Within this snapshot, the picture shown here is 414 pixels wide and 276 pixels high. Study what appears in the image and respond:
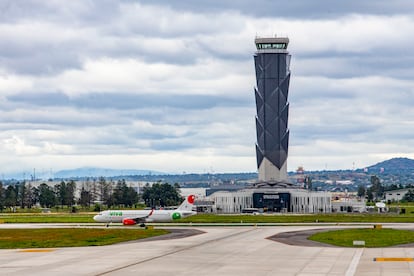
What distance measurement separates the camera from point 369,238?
9662cm

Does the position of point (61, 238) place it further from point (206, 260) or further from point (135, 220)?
point (135, 220)

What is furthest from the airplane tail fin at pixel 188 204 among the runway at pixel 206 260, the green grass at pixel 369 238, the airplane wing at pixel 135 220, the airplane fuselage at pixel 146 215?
the runway at pixel 206 260

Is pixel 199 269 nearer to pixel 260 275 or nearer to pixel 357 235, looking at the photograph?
pixel 260 275

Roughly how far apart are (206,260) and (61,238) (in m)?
36.0

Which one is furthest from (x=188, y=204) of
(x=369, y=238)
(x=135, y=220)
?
(x=369, y=238)

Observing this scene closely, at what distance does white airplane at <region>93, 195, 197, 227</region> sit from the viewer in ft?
465

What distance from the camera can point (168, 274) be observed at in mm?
59219

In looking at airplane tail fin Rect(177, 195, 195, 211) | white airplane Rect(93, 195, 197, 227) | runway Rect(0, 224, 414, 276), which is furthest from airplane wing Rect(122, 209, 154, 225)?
runway Rect(0, 224, 414, 276)

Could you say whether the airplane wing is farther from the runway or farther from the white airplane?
the runway

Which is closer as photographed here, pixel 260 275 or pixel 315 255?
pixel 260 275

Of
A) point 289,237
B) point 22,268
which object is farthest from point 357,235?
point 22,268

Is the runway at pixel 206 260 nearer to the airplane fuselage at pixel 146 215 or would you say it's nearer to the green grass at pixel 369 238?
the green grass at pixel 369 238

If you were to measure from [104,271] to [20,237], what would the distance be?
46874mm

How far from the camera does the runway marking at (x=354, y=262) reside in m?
60.4
